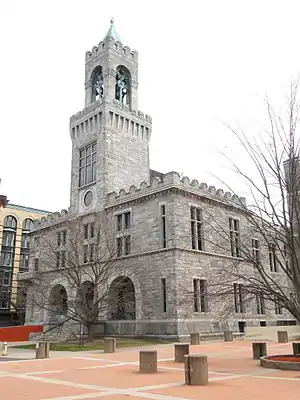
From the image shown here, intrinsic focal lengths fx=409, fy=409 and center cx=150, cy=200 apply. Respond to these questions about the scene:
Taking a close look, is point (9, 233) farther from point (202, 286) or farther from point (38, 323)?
point (202, 286)

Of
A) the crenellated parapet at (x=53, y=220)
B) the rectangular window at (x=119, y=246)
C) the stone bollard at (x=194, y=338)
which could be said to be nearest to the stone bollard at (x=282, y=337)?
the stone bollard at (x=194, y=338)

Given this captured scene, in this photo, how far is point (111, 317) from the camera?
3622cm

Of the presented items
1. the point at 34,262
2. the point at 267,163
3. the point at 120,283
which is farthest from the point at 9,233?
the point at 267,163

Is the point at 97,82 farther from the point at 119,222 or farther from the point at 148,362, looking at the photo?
the point at 148,362

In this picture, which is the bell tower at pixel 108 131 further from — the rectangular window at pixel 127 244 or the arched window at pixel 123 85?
the rectangular window at pixel 127 244

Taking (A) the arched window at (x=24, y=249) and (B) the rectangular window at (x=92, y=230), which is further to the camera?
(A) the arched window at (x=24, y=249)

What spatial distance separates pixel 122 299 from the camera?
3525 cm

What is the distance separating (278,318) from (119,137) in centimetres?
2404

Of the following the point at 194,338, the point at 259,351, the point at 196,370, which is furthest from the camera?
the point at 194,338

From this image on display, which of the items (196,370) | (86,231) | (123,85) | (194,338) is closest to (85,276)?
(86,231)

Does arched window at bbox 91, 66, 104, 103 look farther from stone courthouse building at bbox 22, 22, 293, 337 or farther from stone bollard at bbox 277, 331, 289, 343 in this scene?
stone bollard at bbox 277, 331, 289, 343

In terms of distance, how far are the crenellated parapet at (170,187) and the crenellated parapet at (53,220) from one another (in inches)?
283

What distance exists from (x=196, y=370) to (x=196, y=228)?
2365 centimetres

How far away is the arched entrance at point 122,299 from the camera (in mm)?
35031
